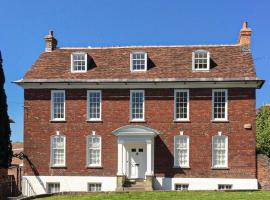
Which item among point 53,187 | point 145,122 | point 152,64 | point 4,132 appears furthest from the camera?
point 152,64

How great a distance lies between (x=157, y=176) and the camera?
107ft

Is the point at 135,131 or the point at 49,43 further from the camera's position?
the point at 49,43

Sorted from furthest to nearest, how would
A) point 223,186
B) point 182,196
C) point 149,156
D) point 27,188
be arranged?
point 27,188 → point 223,186 → point 149,156 → point 182,196

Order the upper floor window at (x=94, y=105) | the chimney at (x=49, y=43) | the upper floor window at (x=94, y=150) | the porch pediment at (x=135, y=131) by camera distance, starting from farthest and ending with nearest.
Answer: the chimney at (x=49, y=43) → the upper floor window at (x=94, y=105) → the upper floor window at (x=94, y=150) → the porch pediment at (x=135, y=131)

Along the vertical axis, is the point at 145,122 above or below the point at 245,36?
below

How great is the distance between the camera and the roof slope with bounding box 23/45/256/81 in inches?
1316

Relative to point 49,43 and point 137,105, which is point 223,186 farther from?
point 49,43

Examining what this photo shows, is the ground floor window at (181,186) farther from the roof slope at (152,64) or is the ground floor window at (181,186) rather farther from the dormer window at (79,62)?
the dormer window at (79,62)

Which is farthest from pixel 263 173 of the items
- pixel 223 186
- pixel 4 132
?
pixel 4 132

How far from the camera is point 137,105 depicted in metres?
33.5

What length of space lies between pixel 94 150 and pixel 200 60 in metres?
9.85

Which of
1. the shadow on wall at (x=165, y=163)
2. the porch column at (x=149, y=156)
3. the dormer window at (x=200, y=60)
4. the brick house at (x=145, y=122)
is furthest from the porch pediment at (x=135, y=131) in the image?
the dormer window at (x=200, y=60)

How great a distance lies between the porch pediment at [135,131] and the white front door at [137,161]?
5.15 ft

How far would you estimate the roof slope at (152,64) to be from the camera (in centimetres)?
3344
